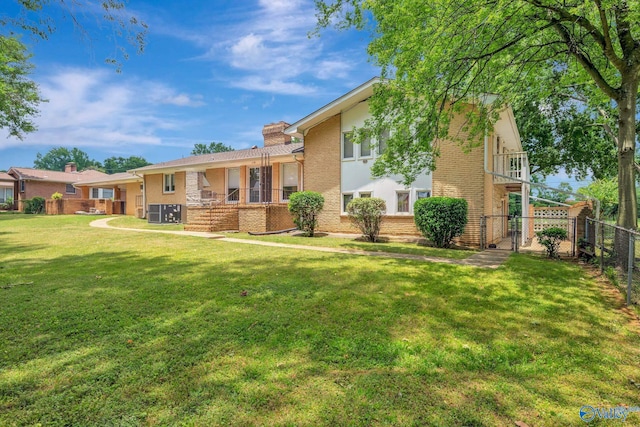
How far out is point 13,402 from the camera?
7.91 feet

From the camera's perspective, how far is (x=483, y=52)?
7.86 m

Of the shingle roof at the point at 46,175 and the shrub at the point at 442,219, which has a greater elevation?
the shingle roof at the point at 46,175

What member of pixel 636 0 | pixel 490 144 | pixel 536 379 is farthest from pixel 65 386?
pixel 490 144

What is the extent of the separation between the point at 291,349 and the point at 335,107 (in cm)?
1330

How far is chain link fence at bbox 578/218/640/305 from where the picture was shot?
5.46 metres

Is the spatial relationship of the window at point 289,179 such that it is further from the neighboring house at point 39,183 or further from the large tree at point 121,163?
the large tree at point 121,163

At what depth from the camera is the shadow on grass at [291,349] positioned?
2418mm

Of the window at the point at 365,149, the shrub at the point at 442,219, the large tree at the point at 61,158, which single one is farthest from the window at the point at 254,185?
the large tree at the point at 61,158

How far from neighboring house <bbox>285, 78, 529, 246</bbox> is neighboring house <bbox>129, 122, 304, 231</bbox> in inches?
78.6

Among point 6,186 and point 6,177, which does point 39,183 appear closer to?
point 6,177

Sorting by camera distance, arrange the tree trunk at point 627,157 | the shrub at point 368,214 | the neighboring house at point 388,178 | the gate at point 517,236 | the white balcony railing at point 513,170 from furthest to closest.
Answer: the white balcony railing at point 513,170, the neighboring house at point 388,178, the shrub at point 368,214, the gate at point 517,236, the tree trunk at point 627,157

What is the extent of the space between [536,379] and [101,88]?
53.2 ft

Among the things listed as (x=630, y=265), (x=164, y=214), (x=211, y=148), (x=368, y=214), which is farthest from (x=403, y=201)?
(x=211, y=148)

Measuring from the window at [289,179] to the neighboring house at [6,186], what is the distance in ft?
122
